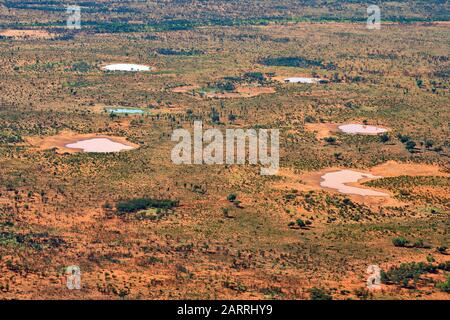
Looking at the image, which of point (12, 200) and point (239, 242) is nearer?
point (239, 242)

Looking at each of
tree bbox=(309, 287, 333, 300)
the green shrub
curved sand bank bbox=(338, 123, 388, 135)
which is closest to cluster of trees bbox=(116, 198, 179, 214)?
tree bbox=(309, 287, 333, 300)

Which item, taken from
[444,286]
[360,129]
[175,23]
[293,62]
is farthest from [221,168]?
[175,23]

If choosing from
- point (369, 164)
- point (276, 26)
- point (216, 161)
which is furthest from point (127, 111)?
point (276, 26)

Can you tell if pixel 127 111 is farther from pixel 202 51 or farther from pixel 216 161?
pixel 202 51

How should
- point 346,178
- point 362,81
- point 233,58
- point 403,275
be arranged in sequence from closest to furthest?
1. point 403,275
2. point 346,178
3. point 362,81
4. point 233,58

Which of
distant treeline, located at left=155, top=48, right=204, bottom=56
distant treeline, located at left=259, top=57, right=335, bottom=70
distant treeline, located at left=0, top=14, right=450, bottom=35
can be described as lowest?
distant treeline, located at left=259, top=57, right=335, bottom=70

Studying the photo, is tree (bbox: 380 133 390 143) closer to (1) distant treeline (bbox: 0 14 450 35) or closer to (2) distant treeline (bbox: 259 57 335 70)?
(2) distant treeline (bbox: 259 57 335 70)

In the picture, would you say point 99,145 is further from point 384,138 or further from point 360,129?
point 360,129

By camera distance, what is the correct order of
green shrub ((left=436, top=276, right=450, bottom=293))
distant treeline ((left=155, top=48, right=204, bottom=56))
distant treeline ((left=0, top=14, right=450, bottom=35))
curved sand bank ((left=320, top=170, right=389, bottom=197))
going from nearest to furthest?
green shrub ((left=436, top=276, right=450, bottom=293)) < curved sand bank ((left=320, top=170, right=389, bottom=197)) < distant treeline ((left=155, top=48, right=204, bottom=56)) < distant treeline ((left=0, top=14, right=450, bottom=35))
